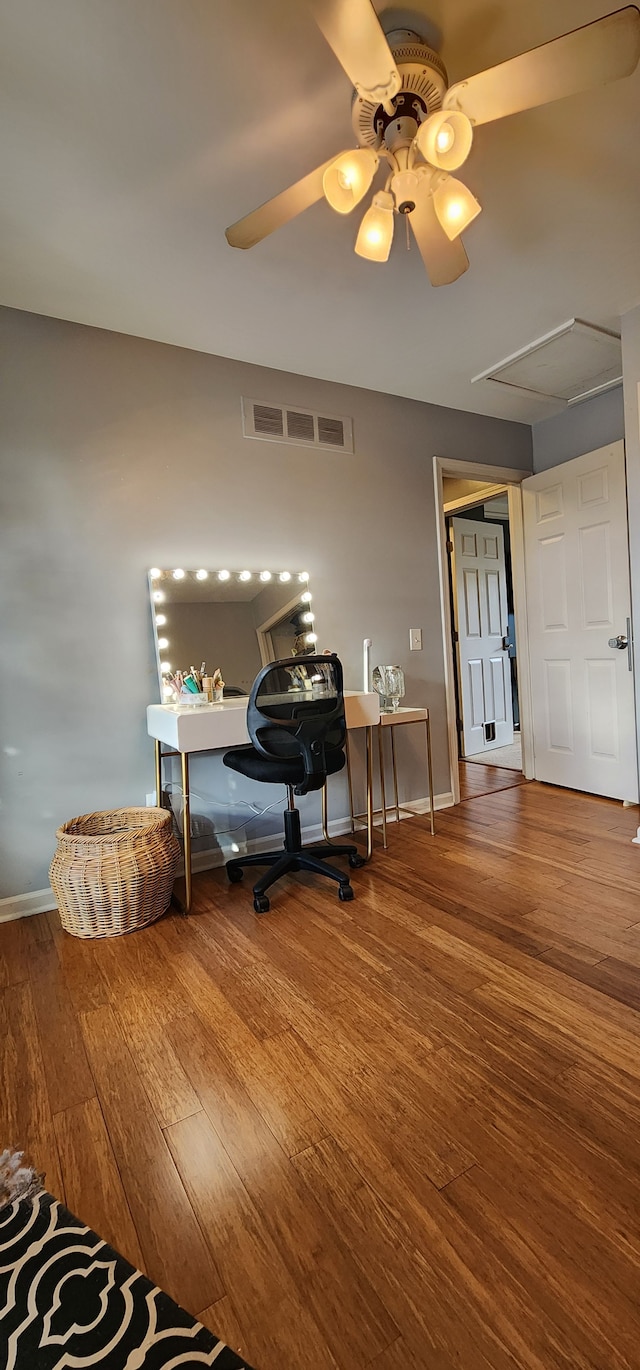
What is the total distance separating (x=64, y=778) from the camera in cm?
229

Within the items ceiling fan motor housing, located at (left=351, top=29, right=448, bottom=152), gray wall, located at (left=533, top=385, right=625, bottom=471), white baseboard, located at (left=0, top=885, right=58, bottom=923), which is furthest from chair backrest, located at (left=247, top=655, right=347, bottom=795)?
gray wall, located at (left=533, top=385, right=625, bottom=471)

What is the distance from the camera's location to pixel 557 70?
1102mm

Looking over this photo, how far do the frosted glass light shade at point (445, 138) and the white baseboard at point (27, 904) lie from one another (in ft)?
8.59

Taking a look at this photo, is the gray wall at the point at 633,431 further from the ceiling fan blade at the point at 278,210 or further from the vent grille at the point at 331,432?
the ceiling fan blade at the point at 278,210

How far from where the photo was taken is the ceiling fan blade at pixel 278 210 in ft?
4.37

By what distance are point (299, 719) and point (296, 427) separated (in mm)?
1593

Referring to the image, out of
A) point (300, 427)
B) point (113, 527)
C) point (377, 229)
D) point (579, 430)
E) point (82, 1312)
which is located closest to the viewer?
point (82, 1312)

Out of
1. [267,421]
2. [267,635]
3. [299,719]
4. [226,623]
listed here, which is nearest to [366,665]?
[267,635]

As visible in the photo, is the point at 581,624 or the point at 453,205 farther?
the point at 581,624

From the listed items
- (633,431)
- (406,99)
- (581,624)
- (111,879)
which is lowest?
(111,879)

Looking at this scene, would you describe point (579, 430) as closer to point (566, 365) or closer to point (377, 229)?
point (566, 365)

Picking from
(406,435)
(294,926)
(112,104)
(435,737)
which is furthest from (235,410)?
(294,926)

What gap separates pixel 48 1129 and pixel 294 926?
95cm

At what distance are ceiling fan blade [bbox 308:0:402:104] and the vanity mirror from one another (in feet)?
5.62
